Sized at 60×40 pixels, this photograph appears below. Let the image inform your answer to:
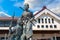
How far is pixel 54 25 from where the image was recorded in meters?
36.9

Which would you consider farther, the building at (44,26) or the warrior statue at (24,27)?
the building at (44,26)

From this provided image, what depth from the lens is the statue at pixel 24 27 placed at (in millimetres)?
10836

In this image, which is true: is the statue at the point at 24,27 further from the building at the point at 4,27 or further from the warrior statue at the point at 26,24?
the building at the point at 4,27

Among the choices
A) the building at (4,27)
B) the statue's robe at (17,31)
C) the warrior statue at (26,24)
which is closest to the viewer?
the warrior statue at (26,24)

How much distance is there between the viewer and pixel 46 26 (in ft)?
119

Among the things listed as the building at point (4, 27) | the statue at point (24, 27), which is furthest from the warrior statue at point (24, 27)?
the building at point (4, 27)

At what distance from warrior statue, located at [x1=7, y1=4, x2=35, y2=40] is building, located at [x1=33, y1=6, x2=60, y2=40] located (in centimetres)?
2378

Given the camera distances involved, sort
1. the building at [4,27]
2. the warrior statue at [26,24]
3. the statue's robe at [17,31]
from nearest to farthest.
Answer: the warrior statue at [26,24] → the statue's robe at [17,31] → the building at [4,27]

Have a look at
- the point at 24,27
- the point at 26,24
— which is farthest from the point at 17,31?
the point at 26,24

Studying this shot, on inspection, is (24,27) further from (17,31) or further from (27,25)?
(17,31)

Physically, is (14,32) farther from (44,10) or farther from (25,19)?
(44,10)

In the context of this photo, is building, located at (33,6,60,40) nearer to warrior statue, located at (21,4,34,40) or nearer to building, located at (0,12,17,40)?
building, located at (0,12,17,40)

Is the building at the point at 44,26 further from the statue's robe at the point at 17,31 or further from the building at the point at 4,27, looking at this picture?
the statue's robe at the point at 17,31

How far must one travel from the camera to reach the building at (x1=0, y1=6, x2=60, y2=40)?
116 ft
